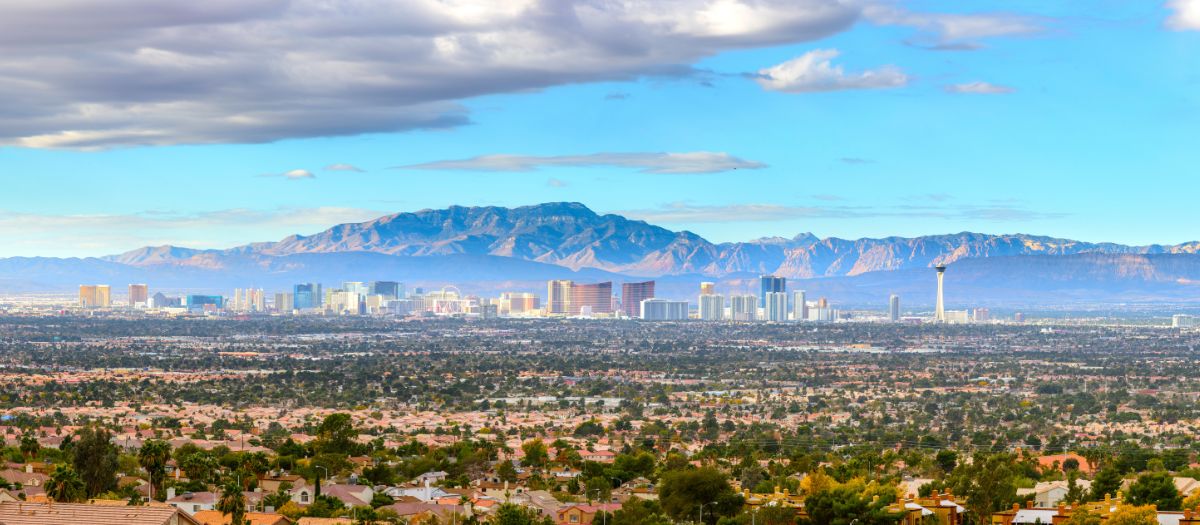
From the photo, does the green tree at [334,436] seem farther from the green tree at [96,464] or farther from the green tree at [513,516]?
the green tree at [513,516]

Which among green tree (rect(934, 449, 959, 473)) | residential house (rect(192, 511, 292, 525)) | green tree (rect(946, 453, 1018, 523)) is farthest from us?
green tree (rect(934, 449, 959, 473))

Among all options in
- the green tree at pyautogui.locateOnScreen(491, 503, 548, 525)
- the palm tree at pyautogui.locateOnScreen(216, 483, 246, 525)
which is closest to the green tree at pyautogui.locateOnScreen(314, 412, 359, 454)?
the palm tree at pyautogui.locateOnScreen(216, 483, 246, 525)

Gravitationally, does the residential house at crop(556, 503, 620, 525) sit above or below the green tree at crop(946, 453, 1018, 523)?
below

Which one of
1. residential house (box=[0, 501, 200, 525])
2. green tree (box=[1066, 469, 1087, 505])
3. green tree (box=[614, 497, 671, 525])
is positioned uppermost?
residential house (box=[0, 501, 200, 525])

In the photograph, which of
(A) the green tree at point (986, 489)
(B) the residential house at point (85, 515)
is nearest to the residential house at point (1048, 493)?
(A) the green tree at point (986, 489)

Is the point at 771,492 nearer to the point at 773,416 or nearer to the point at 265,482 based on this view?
the point at 265,482

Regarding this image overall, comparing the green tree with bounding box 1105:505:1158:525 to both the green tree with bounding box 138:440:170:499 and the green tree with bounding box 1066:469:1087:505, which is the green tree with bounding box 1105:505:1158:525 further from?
the green tree with bounding box 138:440:170:499

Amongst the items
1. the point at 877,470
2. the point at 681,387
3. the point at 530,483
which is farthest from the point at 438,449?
the point at 681,387
